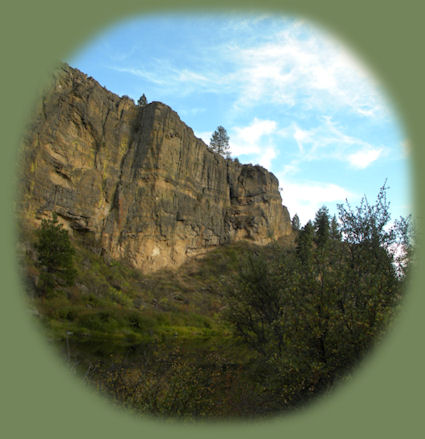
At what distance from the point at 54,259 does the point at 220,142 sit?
6230 centimetres

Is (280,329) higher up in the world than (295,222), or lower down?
lower down

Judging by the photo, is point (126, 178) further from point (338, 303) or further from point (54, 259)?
point (338, 303)

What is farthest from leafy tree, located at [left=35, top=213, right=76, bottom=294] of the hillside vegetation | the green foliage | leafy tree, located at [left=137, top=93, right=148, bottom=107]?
the green foliage

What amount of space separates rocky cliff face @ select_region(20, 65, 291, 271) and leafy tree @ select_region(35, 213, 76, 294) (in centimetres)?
674

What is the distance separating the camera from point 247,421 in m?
8.77

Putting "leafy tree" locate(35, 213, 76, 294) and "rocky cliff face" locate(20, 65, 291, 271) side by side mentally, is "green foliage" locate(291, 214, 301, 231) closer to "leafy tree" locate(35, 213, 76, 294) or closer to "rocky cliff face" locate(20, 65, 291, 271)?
"rocky cliff face" locate(20, 65, 291, 271)

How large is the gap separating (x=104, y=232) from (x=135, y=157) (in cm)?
1414

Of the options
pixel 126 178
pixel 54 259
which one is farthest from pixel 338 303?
pixel 126 178

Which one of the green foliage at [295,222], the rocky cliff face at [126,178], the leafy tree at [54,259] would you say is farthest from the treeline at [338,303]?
the green foliage at [295,222]

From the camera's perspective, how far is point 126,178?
4831cm

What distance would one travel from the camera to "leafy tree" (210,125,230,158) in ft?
271

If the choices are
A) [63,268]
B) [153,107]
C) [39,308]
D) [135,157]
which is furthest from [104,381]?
[153,107]

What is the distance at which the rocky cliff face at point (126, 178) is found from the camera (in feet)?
125

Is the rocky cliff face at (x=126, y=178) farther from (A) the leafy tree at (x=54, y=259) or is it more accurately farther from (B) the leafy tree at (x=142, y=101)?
(B) the leafy tree at (x=142, y=101)
